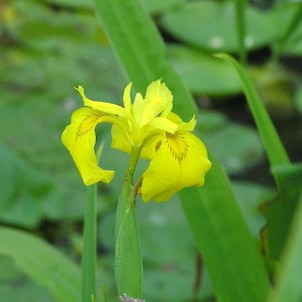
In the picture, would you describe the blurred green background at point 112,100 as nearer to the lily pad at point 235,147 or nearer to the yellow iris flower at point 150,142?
the lily pad at point 235,147

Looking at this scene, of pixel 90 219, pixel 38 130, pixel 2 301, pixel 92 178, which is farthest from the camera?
pixel 38 130

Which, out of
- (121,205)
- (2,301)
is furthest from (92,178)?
(2,301)

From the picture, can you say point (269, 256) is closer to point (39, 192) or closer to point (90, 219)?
point (90, 219)

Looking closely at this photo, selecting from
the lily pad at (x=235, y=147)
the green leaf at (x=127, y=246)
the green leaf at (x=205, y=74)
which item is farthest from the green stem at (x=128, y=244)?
the green leaf at (x=205, y=74)

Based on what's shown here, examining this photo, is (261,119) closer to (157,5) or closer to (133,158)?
(133,158)

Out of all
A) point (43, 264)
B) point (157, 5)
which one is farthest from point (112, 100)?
point (43, 264)

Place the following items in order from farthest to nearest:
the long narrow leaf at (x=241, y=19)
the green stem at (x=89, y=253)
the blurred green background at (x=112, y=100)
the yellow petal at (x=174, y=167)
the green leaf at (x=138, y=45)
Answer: the blurred green background at (x=112, y=100) → the long narrow leaf at (x=241, y=19) → the green leaf at (x=138, y=45) → the green stem at (x=89, y=253) → the yellow petal at (x=174, y=167)
